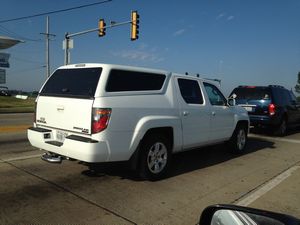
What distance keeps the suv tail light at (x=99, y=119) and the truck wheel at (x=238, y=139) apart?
4529 mm

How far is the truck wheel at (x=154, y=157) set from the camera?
5711 millimetres

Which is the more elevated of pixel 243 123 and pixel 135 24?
pixel 135 24

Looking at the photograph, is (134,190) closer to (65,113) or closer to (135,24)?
(65,113)

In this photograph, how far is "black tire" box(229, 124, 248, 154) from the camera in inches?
341

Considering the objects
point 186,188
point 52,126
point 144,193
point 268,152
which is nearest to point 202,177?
point 186,188

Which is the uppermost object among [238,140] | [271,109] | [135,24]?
[135,24]

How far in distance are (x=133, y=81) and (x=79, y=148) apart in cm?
145

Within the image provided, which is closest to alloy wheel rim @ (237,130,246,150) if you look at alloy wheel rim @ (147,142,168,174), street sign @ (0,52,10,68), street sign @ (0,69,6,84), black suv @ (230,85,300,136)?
black suv @ (230,85,300,136)

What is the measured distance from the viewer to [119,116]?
16.9 ft

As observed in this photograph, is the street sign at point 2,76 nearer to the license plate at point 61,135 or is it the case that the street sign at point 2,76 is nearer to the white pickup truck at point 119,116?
the white pickup truck at point 119,116

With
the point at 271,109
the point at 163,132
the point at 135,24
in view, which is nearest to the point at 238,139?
the point at 163,132

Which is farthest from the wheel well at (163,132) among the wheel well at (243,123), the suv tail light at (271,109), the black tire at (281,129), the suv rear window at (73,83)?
the black tire at (281,129)

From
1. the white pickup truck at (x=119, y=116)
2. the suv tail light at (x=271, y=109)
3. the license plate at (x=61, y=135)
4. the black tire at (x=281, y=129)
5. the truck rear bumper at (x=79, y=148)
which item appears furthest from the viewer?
the black tire at (x=281, y=129)

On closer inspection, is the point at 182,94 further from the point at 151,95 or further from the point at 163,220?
the point at 163,220
